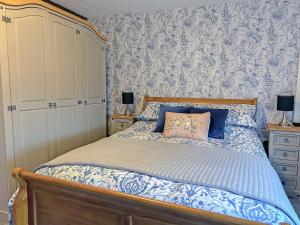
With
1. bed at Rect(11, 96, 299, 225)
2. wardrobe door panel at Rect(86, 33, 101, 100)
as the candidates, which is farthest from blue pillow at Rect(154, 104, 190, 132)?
wardrobe door panel at Rect(86, 33, 101, 100)

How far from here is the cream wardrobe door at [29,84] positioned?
7.48 ft

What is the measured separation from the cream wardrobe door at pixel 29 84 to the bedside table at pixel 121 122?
3.60 ft

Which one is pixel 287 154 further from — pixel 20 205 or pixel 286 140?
pixel 20 205

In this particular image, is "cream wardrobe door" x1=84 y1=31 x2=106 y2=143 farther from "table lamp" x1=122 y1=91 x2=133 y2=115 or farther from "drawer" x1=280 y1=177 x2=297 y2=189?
"drawer" x1=280 y1=177 x2=297 y2=189

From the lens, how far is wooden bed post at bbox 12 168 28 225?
155 centimetres

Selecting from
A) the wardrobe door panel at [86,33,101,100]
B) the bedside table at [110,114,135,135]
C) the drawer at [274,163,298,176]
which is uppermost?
the wardrobe door panel at [86,33,101,100]

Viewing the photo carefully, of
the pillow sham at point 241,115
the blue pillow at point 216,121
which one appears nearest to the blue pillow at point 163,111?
the blue pillow at point 216,121

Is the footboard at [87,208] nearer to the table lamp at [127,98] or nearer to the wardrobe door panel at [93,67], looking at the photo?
the wardrobe door panel at [93,67]

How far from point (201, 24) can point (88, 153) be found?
7.70 ft

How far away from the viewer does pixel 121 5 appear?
3227 millimetres

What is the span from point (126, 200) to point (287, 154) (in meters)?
2.19

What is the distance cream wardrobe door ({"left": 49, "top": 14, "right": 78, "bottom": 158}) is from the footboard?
1255 millimetres

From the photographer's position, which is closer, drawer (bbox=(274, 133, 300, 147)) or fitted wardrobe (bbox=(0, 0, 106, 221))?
fitted wardrobe (bbox=(0, 0, 106, 221))

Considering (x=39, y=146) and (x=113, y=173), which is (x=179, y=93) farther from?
(x=113, y=173)
